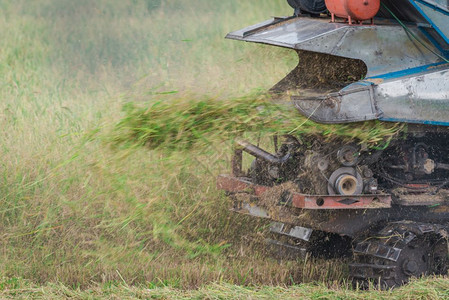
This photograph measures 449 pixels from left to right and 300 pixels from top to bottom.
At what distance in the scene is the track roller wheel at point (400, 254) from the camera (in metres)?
4.93

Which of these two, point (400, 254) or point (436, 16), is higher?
point (436, 16)

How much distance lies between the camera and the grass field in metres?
4.91

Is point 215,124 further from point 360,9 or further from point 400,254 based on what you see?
point 400,254

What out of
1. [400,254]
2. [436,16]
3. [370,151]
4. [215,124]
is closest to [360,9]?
[436,16]

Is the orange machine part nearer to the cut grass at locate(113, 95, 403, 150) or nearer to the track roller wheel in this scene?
the cut grass at locate(113, 95, 403, 150)

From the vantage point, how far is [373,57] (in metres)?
4.85

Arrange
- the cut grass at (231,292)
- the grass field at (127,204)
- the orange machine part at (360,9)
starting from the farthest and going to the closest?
1. the grass field at (127,204)
2. the orange machine part at (360,9)
3. the cut grass at (231,292)

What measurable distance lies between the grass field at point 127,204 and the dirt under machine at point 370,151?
1.07ft

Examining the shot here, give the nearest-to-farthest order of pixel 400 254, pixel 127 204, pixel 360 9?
pixel 360 9 < pixel 400 254 < pixel 127 204

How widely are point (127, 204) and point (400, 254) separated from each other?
1.95 metres

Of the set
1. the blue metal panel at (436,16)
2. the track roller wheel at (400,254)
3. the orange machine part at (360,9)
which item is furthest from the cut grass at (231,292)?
the orange machine part at (360,9)

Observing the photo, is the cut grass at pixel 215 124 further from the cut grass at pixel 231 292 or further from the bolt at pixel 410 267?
the cut grass at pixel 231 292

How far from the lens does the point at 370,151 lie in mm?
5023

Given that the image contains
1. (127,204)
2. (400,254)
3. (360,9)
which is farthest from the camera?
(127,204)
